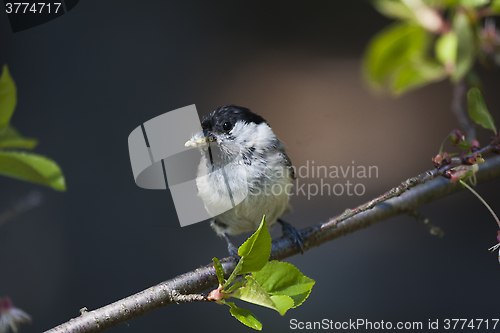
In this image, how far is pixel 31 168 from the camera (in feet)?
0.93

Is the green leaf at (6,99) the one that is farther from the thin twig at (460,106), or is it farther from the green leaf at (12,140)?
the thin twig at (460,106)

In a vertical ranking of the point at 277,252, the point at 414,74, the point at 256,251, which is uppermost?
the point at 414,74


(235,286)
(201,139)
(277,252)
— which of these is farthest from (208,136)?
Result: (235,286)

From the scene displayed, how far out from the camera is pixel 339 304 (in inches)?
59.1

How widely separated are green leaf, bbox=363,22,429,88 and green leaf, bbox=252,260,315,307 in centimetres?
23

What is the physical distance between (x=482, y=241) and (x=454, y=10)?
130 cm

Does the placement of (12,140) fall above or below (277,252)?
above

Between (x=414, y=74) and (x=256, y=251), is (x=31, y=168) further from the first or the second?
(x=414, y=74)

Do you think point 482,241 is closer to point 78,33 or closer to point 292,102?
point 292,102

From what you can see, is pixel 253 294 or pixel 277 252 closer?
pixel 253 294

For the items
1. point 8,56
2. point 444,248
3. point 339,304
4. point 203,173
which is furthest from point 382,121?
point 8,56

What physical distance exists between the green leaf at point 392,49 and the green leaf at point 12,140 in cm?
33

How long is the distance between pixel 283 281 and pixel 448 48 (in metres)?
0.31

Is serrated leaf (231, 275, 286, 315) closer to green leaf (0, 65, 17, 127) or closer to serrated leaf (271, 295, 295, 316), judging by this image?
serrated leaf (271, 295, 295, 316)
